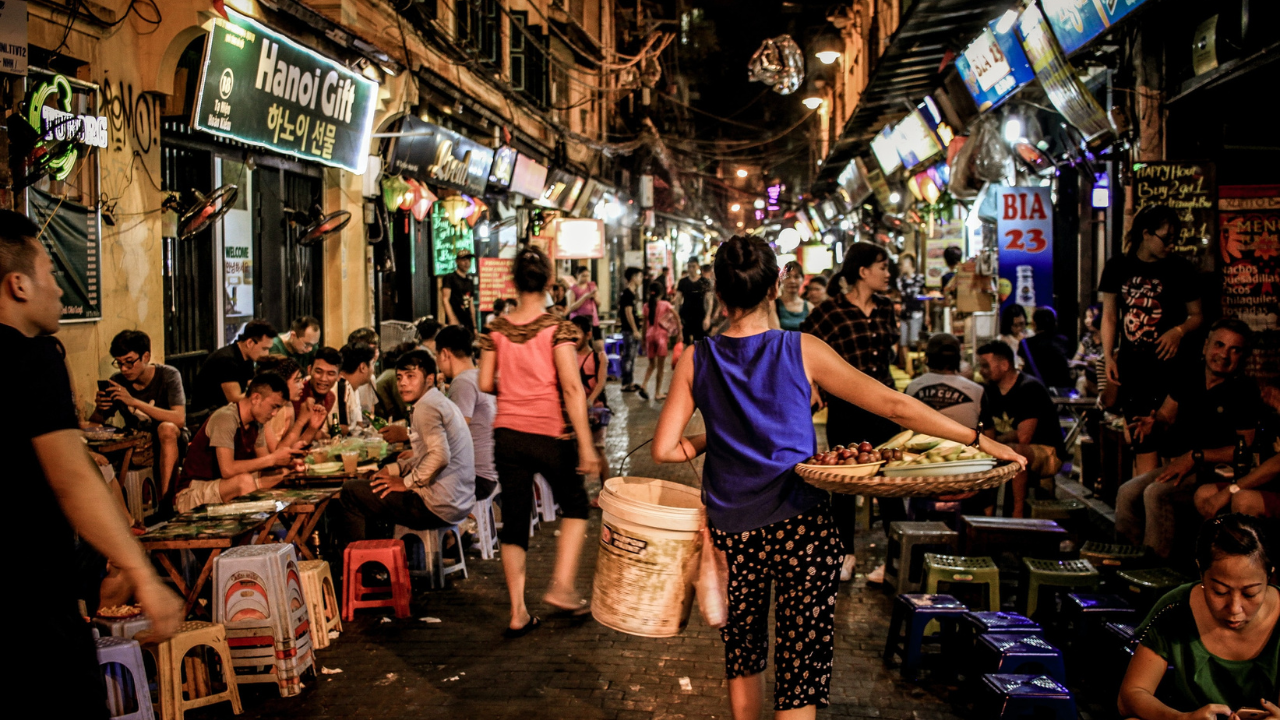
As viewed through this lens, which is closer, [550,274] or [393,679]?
[393,679]

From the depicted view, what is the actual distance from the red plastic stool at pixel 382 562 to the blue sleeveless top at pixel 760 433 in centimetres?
338

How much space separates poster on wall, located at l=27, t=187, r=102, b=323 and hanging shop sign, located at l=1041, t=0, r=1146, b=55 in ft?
27.8

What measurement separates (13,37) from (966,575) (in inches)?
254

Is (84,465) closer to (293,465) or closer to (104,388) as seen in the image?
(293,465)

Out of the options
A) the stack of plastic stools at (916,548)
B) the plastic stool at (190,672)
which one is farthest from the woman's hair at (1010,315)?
the plastic stool at (190,672)

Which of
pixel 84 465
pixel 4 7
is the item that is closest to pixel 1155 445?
pixel 84 465

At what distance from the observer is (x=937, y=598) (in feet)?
18.5

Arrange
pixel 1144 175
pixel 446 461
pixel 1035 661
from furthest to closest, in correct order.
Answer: pixel 1144 175 < pixel 446 461 < pixel 1035 661

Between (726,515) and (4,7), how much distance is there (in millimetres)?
5061

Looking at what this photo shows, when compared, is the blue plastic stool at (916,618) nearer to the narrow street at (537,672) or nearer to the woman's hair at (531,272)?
the narrow street at (537,672)

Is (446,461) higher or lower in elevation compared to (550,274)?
lower

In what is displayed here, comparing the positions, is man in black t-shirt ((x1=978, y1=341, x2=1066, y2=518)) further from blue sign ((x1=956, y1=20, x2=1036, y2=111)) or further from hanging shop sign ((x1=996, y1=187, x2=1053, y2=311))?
hanging shop sign ((x1=996, y1=187, x2=1053, y2=311))

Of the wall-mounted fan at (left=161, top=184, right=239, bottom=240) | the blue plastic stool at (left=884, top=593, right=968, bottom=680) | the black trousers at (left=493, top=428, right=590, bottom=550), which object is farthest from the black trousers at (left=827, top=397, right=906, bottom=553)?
the wall-mounted fan at (left=161, top=184, right=239, bottom=240)

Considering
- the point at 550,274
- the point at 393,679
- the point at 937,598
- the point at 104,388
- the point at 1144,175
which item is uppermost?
the point at 1144,175
